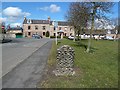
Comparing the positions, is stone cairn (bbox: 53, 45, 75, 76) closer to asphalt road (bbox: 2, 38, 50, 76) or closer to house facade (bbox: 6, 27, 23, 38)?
asphalt road (bbox: 2, 38, 50, 76)

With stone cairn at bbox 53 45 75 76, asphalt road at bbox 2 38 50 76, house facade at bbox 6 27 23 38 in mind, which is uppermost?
house facade at bbox 6 27 23 38

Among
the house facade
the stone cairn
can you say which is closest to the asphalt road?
the stone cairn

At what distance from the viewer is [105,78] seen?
8.91m

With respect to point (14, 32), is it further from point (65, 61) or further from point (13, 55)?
point (65, 61)

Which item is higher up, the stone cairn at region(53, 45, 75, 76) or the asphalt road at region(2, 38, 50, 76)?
the stone cairn at region(53, 45, 75, 76)

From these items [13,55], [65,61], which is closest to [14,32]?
[13,55]

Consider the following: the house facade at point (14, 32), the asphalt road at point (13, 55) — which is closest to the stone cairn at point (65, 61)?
the asphalt road at point (13, 55)

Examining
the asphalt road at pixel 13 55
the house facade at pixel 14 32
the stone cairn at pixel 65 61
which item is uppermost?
the house facade at pixel 14 32

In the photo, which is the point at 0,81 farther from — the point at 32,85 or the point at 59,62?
Answer: the point at 59,62

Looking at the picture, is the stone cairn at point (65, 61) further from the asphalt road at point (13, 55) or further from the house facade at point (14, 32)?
the house facade at point (14, 32)

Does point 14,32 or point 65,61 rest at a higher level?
point 14,32

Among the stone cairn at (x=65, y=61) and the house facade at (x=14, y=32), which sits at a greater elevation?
the house facade at (x=14, y=32)

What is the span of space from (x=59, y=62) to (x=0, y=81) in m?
2.60

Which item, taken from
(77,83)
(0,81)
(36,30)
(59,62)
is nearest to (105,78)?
(77,83)
